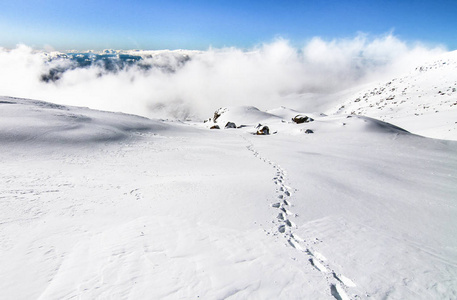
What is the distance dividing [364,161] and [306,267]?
13.9 m

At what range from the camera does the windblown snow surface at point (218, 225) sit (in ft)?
15.7

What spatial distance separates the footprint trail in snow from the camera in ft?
16.1

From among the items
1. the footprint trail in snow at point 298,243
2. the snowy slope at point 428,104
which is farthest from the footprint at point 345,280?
the snowy slope at point 428,104

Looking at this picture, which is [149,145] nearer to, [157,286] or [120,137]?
[120,137]

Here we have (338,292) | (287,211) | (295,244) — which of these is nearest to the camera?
(338,292)

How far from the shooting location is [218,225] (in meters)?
7.30

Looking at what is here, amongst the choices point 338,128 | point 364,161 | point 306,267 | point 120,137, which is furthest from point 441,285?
point 338,128

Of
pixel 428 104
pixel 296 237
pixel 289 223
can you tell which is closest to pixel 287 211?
pixel 289 223

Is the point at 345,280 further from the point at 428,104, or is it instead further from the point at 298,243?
the point at 428,104

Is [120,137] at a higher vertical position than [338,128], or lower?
lower

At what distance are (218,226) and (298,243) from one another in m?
2.31

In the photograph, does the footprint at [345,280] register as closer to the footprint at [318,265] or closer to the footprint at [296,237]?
the footprint at [318,265]

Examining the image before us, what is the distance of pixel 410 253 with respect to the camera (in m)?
6.23

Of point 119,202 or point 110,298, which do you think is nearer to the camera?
point 110,298
